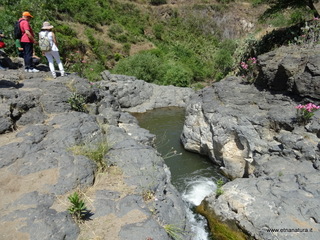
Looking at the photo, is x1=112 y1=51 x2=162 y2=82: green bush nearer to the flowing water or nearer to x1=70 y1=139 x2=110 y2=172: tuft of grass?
the flowing water

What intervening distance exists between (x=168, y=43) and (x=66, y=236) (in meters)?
38.6

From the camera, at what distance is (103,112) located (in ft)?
28.4

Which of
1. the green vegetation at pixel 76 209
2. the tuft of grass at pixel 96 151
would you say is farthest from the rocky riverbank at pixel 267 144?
the green vegetation at pixel 76 209

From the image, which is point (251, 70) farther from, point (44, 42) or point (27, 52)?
point (27, 52)

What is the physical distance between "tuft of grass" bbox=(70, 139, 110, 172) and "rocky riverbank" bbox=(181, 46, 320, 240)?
3.07m

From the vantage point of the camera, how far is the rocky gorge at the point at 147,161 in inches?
146

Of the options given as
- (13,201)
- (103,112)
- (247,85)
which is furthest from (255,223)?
(247,85)

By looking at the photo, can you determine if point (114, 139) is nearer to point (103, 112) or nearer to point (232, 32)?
point (103, 112)

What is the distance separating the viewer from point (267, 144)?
7.90 meters

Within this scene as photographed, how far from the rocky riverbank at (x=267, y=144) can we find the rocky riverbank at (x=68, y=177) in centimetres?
191

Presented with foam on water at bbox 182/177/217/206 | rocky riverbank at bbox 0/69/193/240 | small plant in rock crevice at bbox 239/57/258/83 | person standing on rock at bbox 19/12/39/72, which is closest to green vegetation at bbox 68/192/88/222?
rocky riverbank at bbox 0/69/193/240

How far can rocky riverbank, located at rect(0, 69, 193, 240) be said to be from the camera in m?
3.45

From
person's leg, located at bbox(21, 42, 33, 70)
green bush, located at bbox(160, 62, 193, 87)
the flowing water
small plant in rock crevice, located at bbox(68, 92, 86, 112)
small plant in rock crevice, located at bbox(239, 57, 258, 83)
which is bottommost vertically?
the flowing water

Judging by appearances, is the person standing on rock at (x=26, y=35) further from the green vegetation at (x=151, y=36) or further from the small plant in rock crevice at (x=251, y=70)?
the small plant in rock crevice at (x=251, y=70)
